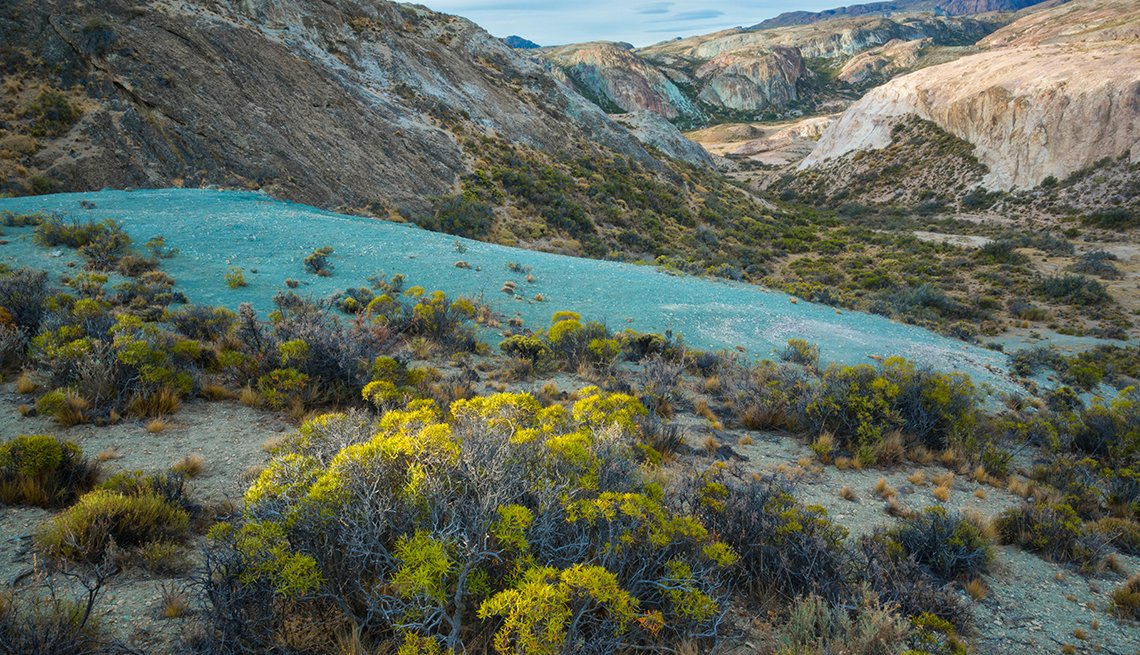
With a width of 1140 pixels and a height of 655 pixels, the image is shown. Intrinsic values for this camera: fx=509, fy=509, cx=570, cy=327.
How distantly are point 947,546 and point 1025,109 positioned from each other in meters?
52.3

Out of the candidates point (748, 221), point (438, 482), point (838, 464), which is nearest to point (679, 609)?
point (438, 482)

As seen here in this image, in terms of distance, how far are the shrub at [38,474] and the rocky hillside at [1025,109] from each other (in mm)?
53863

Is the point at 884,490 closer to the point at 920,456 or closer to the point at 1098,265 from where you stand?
the point at 920,456

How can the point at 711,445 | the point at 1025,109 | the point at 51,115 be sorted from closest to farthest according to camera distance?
the point at 711,445, the point at 51,115, the point at 1025,109

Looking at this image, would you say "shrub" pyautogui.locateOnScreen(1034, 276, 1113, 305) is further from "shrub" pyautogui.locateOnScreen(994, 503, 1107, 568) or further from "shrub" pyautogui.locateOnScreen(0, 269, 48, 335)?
"shrub" pyautogui.locateOnScreen(0, 269, 48, 335)

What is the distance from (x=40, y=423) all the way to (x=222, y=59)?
2244 cm

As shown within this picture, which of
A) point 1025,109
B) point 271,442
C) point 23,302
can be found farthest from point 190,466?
point 1025,109

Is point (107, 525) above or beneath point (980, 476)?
above

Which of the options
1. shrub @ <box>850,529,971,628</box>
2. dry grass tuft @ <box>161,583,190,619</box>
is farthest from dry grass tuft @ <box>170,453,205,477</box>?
shrub @ <box>850,529,971,628</box>

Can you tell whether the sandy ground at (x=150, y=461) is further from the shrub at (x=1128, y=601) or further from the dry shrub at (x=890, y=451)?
the dry shrub at (x=890, y=451)

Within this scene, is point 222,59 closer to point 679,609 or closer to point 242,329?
point 242,329

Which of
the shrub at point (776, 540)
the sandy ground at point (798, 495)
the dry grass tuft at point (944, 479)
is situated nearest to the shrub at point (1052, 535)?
the sandy ground at point (798, 495)

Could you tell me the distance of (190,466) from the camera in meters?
4.70

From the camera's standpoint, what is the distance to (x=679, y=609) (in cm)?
310
